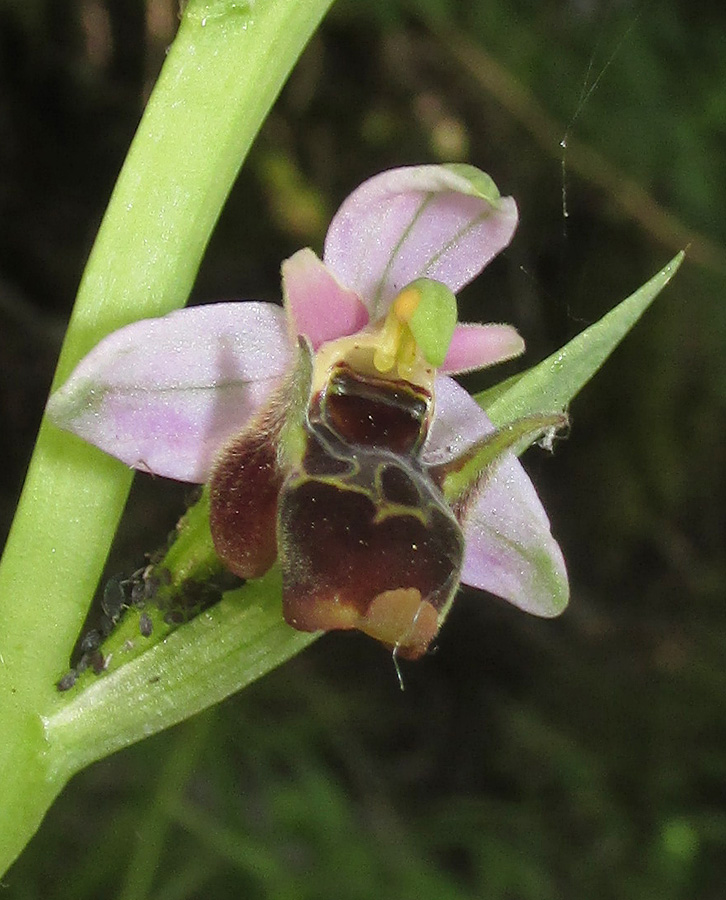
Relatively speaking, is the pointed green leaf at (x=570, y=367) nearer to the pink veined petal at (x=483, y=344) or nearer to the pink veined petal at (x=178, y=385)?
the pink veined petal at (x=483, y=344)

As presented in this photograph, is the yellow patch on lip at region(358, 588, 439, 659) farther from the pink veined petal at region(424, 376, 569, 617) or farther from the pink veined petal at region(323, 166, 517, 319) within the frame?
the pink veined petal at region(323, 166, 517, 319)

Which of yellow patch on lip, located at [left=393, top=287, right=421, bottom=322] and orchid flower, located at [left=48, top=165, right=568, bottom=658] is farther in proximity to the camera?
yellow patch on lip, located at [left=393, top=287, right=421, bottom=322]

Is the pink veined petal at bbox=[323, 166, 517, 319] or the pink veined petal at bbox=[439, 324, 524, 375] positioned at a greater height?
the pink veined petal at bbox=[323, 166, 517, 319]

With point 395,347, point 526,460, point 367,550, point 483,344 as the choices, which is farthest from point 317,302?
point 526,460

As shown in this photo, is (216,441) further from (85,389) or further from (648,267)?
(648,267)

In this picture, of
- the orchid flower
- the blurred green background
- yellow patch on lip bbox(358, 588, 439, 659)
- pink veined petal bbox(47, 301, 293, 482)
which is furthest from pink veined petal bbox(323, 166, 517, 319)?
the blurred green background

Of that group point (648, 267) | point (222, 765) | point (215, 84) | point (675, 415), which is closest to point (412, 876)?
point (222, 765)
